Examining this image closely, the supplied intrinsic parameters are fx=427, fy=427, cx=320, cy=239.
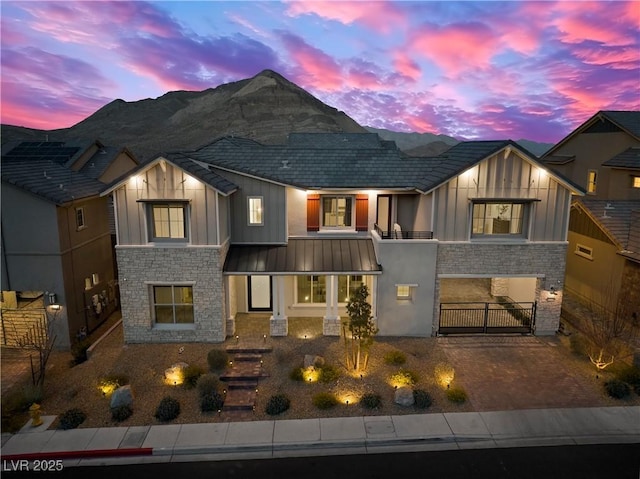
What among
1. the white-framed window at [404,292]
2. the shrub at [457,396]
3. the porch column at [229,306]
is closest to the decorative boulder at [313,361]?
the porch column at [229,306]

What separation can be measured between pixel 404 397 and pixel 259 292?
998 centimetres

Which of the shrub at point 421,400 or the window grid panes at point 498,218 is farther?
the window grid panes at point 498,218

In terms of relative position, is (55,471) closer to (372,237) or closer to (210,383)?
(210,383)

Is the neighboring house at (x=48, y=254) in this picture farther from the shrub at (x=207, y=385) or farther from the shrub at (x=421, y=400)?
the shrub at (x=421, y=400)

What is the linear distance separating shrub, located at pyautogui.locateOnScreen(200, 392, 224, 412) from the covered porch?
5.01 m

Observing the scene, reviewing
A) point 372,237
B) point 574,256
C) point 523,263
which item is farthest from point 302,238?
point 574,256

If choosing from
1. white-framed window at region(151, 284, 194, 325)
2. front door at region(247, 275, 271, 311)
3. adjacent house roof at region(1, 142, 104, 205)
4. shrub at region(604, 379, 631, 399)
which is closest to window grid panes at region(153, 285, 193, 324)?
white-framed window at region(151, 284, 194, 325)

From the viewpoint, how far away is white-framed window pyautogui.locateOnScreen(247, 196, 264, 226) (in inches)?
792

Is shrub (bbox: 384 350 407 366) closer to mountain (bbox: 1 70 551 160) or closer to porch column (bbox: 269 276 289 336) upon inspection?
porch column (bbox: 269 276 289 336)

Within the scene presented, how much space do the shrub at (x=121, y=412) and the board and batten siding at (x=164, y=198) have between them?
6.82 metres

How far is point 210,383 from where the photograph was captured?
1474cm

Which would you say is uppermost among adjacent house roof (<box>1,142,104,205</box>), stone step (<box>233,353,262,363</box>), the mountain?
the mountain

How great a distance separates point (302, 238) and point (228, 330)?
5.59 meters

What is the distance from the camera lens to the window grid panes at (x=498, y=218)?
19.4m
